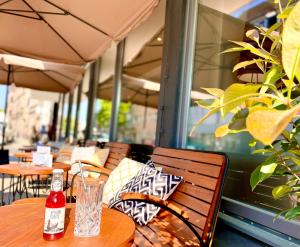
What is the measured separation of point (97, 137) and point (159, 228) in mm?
4830

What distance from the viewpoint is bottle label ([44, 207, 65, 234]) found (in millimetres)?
1021

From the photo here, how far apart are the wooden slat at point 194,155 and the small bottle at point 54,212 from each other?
3.34ft

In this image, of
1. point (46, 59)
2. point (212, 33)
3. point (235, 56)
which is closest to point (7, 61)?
point (46, 59)

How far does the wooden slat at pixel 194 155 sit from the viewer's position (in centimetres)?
178

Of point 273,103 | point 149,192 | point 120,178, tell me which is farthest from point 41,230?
point 120,178

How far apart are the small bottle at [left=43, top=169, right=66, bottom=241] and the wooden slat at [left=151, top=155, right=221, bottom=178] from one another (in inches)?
39.2

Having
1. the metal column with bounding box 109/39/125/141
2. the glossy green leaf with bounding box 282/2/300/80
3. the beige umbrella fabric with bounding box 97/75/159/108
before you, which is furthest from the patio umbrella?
the glossy green leaf with bounding box 282/2/300/80

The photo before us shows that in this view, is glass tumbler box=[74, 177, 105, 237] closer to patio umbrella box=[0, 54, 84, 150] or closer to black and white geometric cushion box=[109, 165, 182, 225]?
black and white geometric cushion box=[109, 165, 182, 225]

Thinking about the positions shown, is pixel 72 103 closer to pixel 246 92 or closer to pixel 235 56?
pixel 235 56

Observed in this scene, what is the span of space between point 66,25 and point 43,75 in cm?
333

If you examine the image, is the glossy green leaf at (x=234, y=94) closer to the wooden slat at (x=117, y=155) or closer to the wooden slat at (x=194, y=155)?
the wooden slat at (x=194, y=155)

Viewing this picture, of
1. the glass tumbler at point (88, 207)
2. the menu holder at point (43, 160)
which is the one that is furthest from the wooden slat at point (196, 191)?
the menu holder at point (43, 160)

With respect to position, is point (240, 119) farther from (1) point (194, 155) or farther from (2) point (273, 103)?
(1) point (194, 155)

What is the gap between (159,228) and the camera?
1826 millimetres
